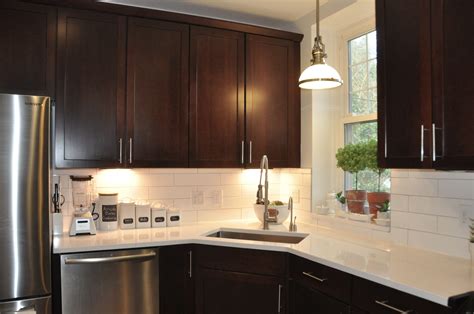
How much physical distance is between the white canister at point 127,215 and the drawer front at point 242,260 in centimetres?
60

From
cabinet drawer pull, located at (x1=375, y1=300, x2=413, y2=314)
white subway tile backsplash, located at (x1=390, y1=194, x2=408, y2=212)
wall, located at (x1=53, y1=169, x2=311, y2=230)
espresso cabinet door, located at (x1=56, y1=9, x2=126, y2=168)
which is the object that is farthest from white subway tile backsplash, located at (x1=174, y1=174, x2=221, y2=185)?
cabinet drawer pull, located at (x1=375, y1=300, x2=413, y2=314)

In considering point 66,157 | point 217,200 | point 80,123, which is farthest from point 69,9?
point 217,200

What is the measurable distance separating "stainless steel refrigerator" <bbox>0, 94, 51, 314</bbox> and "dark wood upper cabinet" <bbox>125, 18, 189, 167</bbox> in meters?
0.63

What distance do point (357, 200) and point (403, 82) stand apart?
103 centimetres

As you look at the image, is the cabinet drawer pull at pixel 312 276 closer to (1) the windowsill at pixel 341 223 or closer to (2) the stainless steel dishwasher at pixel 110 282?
(1) the windowsill at pixel 341 223

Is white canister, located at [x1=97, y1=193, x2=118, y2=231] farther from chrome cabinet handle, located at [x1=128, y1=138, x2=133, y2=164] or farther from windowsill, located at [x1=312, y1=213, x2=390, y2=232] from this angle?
windowsill, located at [x1=312, y1=213, x2=390, y2=232]

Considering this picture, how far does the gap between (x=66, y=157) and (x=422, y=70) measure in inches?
81.8

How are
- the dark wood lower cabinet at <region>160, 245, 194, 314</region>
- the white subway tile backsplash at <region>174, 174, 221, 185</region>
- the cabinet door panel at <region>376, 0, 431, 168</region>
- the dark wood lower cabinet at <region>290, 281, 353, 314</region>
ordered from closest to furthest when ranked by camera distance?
the cabinet door panel at <region>376, 0, 431, 168</region> → the dark wood lower cabinet at <region>290, 281, 353, 314</region> → the dark wood lower cabinet at <region>160, 245, 194, 314</region> → the white subway tile backsplash at <region>174, 174, 221, 185</region>

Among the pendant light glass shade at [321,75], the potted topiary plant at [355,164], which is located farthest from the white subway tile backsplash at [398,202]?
the pendant light glass shade at [321,75]

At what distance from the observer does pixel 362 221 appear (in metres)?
2.66

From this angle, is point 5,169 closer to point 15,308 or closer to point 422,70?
point 15,308

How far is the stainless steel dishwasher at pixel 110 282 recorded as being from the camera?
7.27 feet

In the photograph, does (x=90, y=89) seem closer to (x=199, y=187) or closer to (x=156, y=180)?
(x=156, y=180)

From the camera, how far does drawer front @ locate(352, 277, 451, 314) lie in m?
1.54
